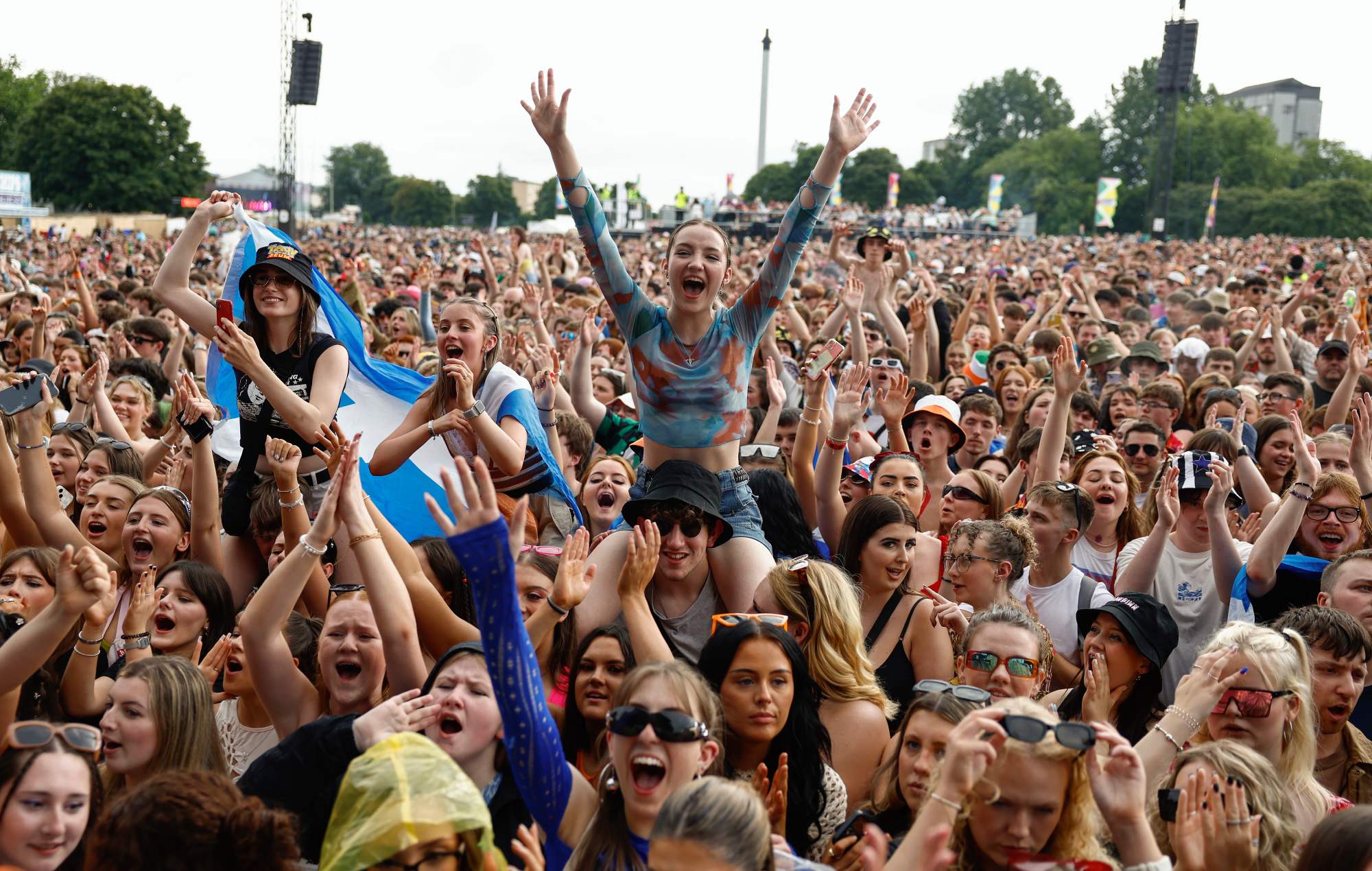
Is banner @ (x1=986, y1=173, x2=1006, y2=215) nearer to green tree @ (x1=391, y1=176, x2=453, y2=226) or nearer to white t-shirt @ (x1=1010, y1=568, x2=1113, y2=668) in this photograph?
white t-shirt @ (x1=1010, y1=568, x2=1113, y2=668)

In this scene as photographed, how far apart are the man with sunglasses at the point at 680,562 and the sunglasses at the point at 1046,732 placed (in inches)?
63.2

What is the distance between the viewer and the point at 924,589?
487 centimetres

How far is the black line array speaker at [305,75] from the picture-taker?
99.6 ft

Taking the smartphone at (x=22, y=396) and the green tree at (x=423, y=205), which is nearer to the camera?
the smartphone at (x=22, y=396)

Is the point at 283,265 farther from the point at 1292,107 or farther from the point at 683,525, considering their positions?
the point at 1292,107

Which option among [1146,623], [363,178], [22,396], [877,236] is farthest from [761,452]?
[363,178]

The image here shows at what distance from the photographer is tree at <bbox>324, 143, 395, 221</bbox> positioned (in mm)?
119562

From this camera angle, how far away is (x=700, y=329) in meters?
4.38

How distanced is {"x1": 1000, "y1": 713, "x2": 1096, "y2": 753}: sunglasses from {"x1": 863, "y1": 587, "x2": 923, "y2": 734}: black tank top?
4.98 ft

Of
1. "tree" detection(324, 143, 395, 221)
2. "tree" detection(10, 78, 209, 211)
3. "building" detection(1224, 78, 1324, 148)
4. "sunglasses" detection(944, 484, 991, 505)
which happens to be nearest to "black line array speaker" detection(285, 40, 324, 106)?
"sunglasses" detection(944, 484, 991, 505)

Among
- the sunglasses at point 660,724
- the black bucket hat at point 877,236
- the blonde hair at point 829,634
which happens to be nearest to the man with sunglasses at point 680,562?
the blonde hair at point 829,634

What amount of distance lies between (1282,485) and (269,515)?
4917mm

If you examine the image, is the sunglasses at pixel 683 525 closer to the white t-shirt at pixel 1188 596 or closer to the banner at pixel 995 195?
the white t-shirt at pixel 1188 596

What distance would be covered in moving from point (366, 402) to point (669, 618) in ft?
8.46
